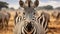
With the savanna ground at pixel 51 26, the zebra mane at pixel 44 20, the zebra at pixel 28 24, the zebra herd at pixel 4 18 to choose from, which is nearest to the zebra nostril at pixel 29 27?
the zebra at pixel 28 24

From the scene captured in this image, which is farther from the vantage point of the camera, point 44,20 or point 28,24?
point 44,20

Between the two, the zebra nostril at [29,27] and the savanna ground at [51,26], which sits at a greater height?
the zebra nostril at [29,27]

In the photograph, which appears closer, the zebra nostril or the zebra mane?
the zebra nostril

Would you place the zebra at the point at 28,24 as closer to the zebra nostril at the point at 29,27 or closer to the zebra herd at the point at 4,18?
the zebra nostril at the point at 29,27

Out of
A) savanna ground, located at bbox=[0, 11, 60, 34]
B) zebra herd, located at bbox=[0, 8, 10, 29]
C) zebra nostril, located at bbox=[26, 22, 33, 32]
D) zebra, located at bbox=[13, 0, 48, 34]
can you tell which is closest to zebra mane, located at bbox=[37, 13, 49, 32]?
savanna ground, located at bbox=[0, 11, 60, 34]

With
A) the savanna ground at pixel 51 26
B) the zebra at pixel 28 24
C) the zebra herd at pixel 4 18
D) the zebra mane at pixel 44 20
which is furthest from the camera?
the zebra herd at pixel 4 18

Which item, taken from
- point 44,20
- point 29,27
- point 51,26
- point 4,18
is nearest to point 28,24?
point 29,27

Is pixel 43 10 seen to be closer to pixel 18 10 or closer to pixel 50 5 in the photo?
pixel 50 5

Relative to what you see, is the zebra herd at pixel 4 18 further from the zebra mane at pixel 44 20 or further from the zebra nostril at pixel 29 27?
the zebra nostril at pixel 29 27

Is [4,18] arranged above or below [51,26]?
above

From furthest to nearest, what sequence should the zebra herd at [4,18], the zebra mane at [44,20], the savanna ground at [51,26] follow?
the zebra herd at [4,18], the savanna ground at [51,26], the zebra mane at [44,20]

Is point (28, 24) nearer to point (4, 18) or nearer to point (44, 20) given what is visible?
point (44, 20)

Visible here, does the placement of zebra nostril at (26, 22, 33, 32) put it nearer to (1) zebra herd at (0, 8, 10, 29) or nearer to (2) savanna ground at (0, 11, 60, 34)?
(2) savanna ground at (0, 11, 60, 34)

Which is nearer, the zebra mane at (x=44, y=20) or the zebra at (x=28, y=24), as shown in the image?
the zebra at (x=28, y=24)
